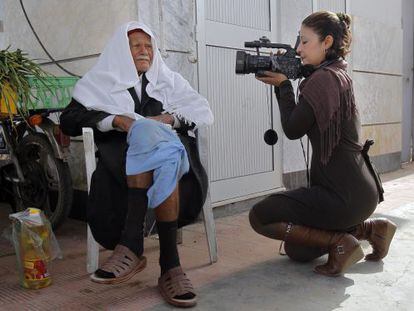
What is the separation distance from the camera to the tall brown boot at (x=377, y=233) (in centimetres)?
274

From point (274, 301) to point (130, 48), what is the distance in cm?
154

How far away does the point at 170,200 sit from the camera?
223cm

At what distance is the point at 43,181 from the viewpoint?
11.4 feet

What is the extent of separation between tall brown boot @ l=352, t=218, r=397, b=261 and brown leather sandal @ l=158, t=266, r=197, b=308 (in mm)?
1096

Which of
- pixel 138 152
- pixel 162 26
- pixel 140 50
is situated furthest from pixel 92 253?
pixel 162 26

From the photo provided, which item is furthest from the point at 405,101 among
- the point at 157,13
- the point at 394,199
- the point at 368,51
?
the point at 157,13

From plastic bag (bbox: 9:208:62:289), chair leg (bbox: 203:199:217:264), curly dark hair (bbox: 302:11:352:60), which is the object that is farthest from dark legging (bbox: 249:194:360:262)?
plastic bag (bbox: 9:208:62:289)

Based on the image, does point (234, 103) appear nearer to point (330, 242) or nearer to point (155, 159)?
point (330, 242)

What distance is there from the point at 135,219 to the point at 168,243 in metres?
0.20

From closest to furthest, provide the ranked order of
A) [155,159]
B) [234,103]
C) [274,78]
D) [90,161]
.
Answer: [155,159], [90,161], [274,78], [234,103]

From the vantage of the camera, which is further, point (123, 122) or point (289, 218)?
point (289, 218)

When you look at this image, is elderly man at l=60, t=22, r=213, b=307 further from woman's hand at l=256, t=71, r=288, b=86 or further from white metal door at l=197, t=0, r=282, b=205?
white metal door at l=197, t=0, r=282, b=205

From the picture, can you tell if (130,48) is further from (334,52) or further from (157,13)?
(334,52)

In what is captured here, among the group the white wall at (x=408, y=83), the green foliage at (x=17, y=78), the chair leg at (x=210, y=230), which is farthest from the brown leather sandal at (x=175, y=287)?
the white wall at (x=408, y=83)
